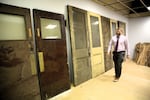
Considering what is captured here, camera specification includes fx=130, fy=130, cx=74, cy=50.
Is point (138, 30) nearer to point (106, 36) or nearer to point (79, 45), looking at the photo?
point (106, 36)

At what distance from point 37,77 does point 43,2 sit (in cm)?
155

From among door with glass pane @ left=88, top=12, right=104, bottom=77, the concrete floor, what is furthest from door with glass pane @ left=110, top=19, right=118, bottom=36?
the concrete floor

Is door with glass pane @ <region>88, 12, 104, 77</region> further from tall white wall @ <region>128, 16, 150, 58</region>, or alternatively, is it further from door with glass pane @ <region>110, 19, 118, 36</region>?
tall white wall @ <region>128, 16, 150, 58</region>

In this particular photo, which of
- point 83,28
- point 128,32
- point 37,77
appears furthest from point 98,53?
point 128,32

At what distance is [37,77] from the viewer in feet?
8.18

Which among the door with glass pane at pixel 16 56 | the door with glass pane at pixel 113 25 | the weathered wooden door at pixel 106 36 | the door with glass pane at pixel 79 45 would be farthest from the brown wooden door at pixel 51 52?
the door with glass pane at pixel 113 25

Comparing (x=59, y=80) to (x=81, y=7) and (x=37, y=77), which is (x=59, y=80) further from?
(x=81, y=7)

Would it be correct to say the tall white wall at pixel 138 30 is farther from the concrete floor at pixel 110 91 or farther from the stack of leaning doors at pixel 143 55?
the concrete floor at pixel 110 91

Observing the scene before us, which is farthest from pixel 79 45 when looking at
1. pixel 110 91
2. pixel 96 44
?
pixel 110 91

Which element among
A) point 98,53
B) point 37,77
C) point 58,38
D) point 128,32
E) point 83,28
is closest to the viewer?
point 37,77

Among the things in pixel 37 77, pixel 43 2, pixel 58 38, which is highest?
pixel 43 2

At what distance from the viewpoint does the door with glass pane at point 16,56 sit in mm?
2021

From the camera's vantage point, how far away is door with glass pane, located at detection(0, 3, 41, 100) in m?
2.02

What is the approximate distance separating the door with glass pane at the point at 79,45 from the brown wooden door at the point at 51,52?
0.35m
